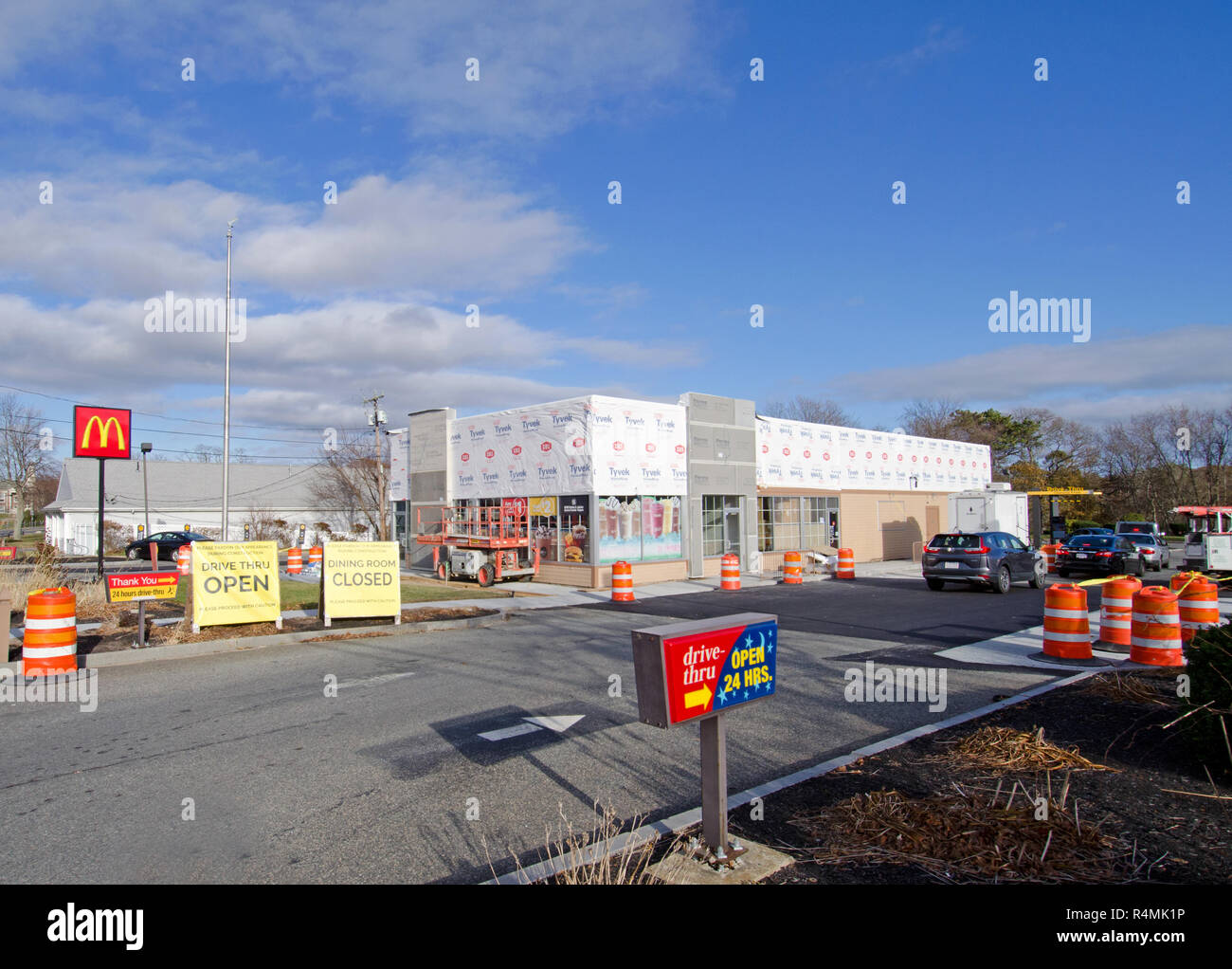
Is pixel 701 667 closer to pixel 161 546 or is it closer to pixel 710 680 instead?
pixel 710 680

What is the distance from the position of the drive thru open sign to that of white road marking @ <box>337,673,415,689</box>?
676 centimetres

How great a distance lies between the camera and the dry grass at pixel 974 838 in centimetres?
392

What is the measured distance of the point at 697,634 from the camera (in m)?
3.91

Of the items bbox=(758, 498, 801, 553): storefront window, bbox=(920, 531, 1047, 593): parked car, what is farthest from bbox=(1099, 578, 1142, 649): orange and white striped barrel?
bbox=(758, 498, 801, 553): storefront window

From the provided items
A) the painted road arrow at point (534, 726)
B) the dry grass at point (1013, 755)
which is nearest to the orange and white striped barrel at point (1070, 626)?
the dry grass at point (1013, 755)

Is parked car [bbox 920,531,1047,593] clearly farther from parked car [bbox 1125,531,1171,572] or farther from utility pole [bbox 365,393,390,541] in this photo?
utility pole [bbox 365,393,390,541]

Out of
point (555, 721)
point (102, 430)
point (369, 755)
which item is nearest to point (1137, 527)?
point (555, 721)

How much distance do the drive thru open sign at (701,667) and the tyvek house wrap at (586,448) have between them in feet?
63.3

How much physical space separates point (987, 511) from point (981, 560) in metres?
10.4

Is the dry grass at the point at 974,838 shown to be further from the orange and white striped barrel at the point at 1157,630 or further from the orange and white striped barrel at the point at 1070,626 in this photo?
the orange and white striped barrel at the point at 1070,626

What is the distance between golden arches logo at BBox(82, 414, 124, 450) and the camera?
20.1m
